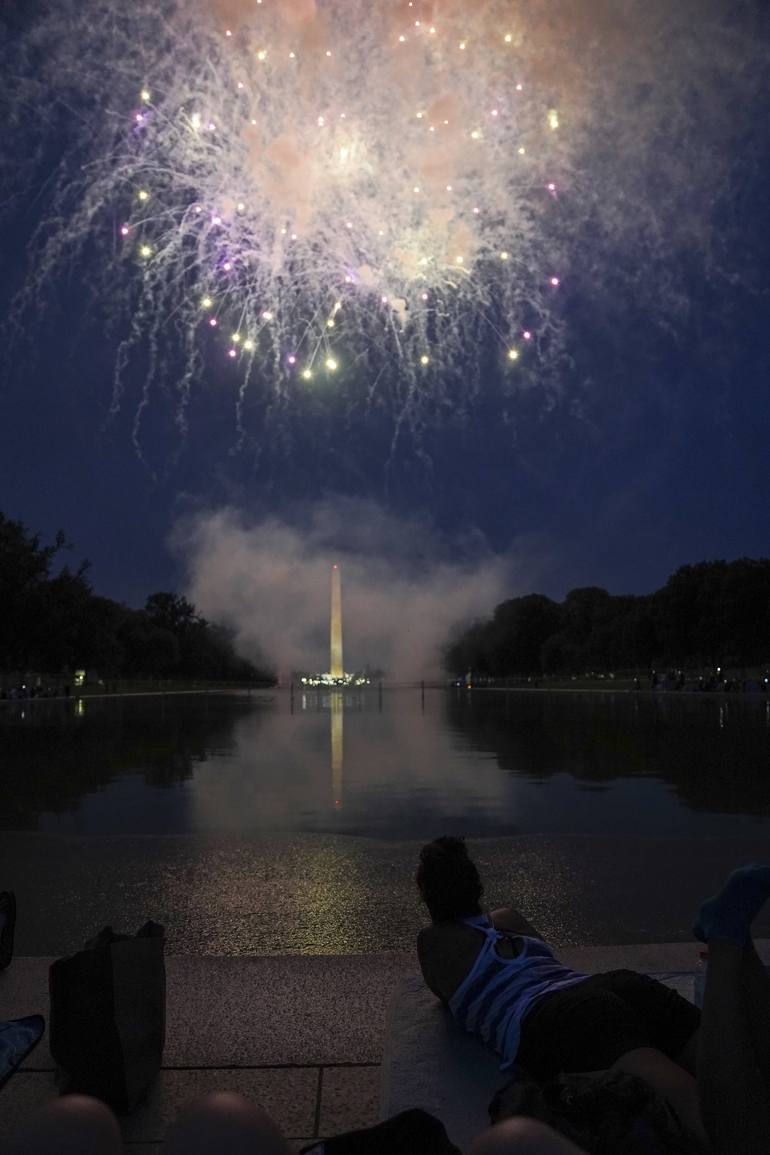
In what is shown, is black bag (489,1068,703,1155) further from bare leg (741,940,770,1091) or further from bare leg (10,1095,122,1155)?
bare leg (10,1095,122,1155)

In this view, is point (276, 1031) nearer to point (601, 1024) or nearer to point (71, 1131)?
point (601, 1024)

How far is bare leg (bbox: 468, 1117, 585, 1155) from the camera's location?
1979mm

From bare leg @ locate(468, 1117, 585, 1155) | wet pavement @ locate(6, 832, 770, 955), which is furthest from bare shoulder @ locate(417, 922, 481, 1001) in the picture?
wet pavement @ locate(6, 832, 770, 955)

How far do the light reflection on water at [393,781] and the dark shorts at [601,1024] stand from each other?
726cm

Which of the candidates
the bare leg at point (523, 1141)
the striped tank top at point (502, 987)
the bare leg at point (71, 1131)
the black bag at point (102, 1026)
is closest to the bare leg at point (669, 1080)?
the striped tank top at point (502, 987)

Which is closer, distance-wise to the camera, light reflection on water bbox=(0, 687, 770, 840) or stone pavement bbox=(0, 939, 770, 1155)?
stone pavement bbox=(0, 939, 770, 1155)

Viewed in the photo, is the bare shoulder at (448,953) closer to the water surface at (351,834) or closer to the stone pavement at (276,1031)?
the stone pavement at (276,1031)

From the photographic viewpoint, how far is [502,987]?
136 inches

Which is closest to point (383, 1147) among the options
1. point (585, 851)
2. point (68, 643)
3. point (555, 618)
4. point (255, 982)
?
point (255, 982)

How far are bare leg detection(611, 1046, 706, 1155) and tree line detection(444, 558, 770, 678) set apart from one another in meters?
83.3

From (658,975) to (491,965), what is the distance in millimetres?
1155

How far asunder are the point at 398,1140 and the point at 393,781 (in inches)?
525

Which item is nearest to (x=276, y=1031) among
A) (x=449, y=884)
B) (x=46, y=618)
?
(x=449, y=884)

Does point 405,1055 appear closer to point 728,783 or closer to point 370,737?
point 728,783
